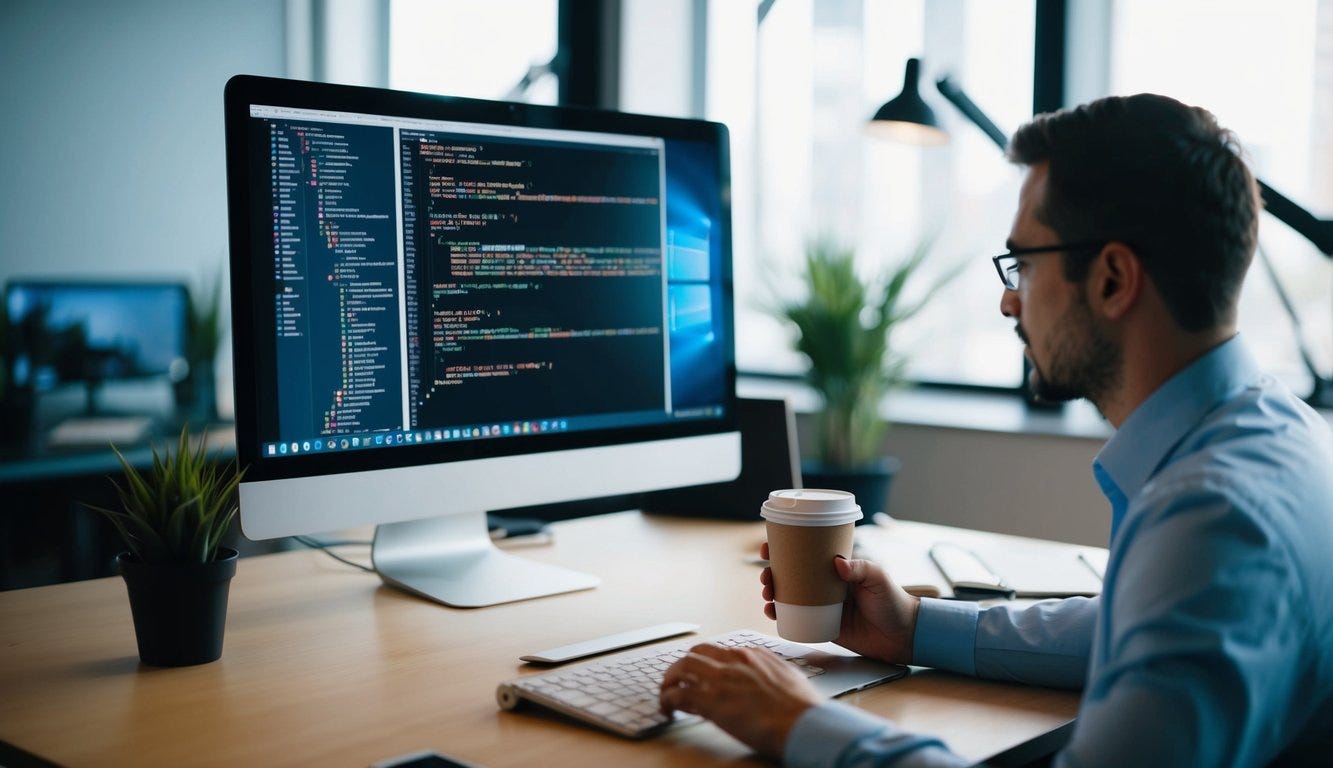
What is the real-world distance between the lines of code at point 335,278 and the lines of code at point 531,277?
3 cm

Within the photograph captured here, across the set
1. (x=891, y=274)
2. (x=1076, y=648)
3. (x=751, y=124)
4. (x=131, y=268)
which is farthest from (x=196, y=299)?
(x=1076, y=648)

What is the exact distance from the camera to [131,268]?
14.3 ft

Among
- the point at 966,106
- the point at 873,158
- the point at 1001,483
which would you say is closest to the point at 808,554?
the point at 966,106

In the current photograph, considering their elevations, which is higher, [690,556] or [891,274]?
[891,274]

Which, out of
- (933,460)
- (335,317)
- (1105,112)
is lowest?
(933,460)

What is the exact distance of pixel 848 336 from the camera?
8.27ft

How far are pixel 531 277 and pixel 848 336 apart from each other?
124 cm

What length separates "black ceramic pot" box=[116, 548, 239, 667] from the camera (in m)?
1.11

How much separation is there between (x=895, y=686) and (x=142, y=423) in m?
2.88

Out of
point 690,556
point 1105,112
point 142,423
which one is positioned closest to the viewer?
point 1105,112

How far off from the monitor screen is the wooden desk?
219 centimetres

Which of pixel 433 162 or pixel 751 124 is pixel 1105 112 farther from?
pixel 751 124

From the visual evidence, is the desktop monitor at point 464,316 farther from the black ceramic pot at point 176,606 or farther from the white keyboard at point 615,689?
the white keyboard at point 615,689

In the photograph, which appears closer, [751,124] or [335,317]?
[335,317]
